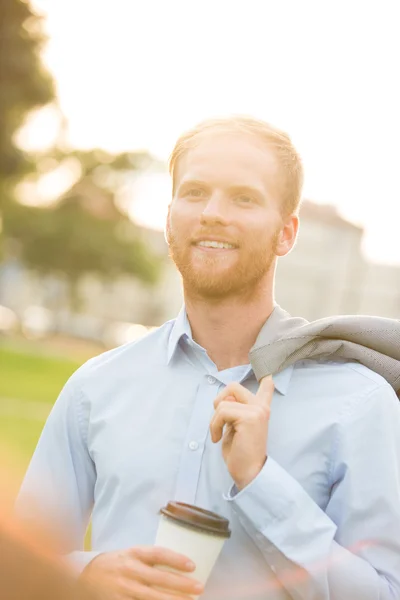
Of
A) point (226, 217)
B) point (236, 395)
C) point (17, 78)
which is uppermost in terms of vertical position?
point (17, 78)

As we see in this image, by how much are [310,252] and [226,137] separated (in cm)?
7360

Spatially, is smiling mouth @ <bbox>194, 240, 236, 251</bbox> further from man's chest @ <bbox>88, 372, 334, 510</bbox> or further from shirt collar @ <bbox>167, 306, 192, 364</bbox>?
man's chest @ <bbox>88, 372, 334, 510</bbox>

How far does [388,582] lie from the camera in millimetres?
2047

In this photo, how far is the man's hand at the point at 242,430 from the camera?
1.92 m

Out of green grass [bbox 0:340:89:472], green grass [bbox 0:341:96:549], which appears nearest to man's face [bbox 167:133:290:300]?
green grass [bbox 0:341:96:549]

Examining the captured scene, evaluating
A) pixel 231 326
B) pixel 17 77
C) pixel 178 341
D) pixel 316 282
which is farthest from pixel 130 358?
pixel 316 282

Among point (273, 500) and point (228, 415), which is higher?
point (228, 415)

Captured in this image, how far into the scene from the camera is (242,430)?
1919 mm

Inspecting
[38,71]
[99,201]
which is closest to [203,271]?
[38,71]

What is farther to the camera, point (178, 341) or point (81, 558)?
point (178, 341)

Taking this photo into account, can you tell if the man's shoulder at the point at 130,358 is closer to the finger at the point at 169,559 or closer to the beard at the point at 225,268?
the beard at the point at 225,268

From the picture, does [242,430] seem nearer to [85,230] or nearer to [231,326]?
[231,326]

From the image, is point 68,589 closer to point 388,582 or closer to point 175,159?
point 388,582

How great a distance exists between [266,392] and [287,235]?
2.28 ft
